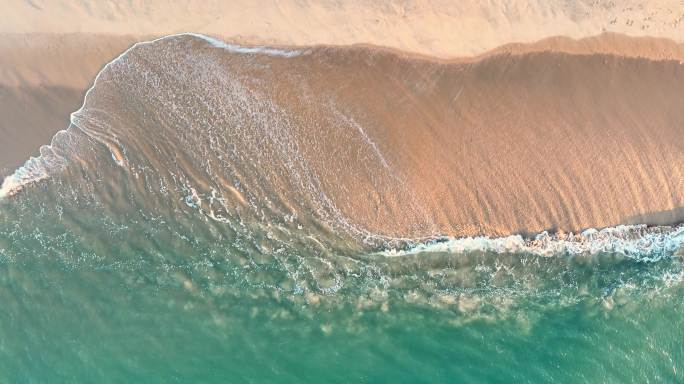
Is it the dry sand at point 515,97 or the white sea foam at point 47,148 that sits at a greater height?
the white sea foam at point 47,148

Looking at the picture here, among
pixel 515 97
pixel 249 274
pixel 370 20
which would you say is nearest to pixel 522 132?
pixel 515 97

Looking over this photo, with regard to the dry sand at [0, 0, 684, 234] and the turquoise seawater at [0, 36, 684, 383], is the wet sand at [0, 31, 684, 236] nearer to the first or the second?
the dry sand at [0, 0, 684, 234]

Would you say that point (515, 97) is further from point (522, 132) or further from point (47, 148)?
point (47, 148)

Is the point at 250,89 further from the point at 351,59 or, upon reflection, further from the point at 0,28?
the point at 0,28

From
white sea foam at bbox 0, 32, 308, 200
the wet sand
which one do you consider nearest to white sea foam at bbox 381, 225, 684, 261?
the wet sand

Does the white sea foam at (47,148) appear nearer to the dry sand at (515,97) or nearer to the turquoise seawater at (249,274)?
the turquoise seawater at (249,274)

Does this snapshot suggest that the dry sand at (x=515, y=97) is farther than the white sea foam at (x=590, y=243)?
No

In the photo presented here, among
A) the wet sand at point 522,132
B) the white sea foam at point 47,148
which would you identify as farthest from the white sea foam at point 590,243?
the white sea foam at point 47,148

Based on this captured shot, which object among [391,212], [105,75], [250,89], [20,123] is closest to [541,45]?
[391,212]
